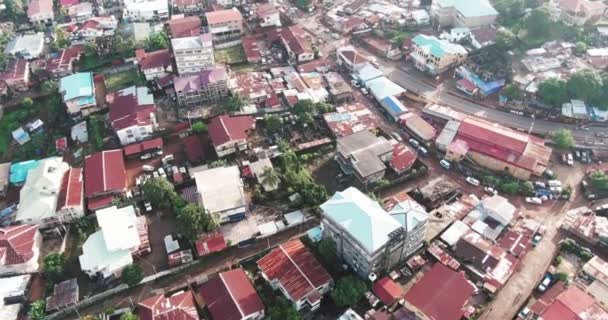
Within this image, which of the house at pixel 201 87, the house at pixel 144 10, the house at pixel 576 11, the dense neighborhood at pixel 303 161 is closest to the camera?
the dense neighborhood at pixel 303 161

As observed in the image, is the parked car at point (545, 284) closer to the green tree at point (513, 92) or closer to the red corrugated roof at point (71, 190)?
the green tree at point (513, 92)

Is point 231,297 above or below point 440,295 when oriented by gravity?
above

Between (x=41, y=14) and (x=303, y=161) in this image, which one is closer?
(x=303, y=161)

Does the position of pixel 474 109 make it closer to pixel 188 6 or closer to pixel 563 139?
pixel 563 139

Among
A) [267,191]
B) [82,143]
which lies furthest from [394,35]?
[82,143]

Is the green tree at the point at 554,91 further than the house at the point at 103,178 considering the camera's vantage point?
Yes

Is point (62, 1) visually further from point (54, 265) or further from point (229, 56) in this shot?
point (54, 265)

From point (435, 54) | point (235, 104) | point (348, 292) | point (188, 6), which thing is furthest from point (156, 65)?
point (348, 292)

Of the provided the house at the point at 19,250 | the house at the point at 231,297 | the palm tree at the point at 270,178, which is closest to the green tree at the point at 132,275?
the house at the point at 231,297
